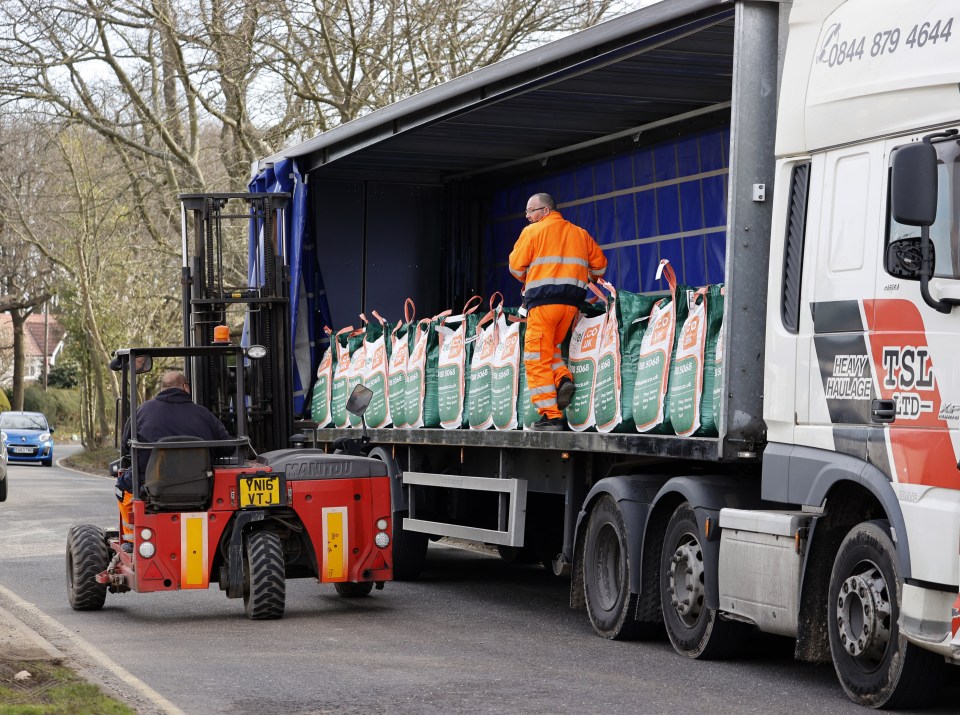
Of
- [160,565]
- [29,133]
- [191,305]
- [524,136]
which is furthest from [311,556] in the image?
[29,133]

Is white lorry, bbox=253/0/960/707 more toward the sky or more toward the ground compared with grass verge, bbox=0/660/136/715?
more toward the sky

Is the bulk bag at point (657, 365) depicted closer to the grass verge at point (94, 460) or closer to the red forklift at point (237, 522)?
the red forklift at point (237, 522)

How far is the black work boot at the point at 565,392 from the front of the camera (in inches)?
389

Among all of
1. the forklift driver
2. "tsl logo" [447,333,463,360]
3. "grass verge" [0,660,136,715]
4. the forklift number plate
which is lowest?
"grass verge" [0,660,136,715]

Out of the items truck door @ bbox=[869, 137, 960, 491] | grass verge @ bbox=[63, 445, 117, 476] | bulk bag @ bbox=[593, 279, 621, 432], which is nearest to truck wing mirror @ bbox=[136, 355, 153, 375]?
bulk bag @ bbox=[593, 279, 621, 432]

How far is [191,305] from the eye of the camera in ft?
42.4

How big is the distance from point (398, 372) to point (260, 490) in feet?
7.72

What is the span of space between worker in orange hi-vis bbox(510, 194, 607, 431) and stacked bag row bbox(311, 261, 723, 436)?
9 cm

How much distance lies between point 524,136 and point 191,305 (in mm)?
3106

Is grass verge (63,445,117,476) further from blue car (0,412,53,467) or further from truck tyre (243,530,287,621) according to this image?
truck tyre (243,530,287,621)

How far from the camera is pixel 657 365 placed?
350 inches

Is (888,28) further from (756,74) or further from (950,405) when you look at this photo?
(950,405)

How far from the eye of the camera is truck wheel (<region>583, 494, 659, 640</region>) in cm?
935

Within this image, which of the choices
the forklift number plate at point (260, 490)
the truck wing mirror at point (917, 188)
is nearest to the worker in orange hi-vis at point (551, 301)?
the forklift number plate at point (260, 490)
